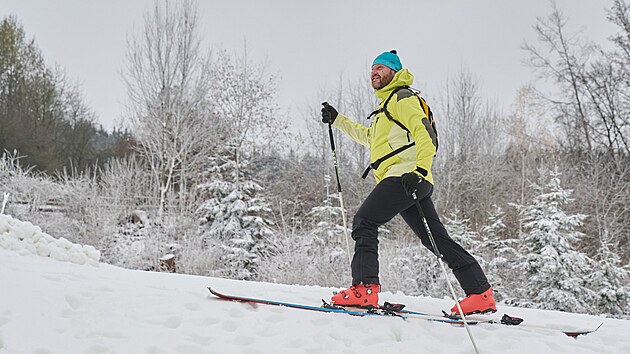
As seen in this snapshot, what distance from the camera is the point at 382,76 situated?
307cm

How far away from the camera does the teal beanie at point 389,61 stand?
10.1 ft

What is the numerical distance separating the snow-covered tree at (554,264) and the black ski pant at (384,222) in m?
6.63

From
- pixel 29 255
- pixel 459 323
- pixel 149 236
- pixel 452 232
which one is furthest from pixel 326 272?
pixel 459 323

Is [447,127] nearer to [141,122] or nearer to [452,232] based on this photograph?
[452,232]

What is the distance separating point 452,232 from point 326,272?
11.7 ft

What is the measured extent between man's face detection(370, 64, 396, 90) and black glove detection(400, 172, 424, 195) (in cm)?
81

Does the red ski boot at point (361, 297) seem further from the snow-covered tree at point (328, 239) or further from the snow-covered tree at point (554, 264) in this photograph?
the snow-covered tree at point (328, 239)

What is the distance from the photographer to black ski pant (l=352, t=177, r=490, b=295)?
279 cm

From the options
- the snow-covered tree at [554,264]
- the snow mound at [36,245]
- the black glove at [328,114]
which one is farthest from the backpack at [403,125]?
the snow-covered tree at [554,264]

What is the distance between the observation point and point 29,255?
4602 millimetres

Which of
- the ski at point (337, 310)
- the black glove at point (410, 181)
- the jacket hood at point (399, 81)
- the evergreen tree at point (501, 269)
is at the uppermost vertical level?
the jacket hood at point (399, 81)

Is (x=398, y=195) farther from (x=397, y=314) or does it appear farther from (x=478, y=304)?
(x=478, y=304)

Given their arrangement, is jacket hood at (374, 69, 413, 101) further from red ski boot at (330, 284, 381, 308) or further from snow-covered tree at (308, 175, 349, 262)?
snow-covered tree at (308, 175, 349, 262)

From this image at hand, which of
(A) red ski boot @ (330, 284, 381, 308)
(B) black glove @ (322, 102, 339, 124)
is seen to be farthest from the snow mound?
(A) red ski boot @ (330, 284, 381, 308)
